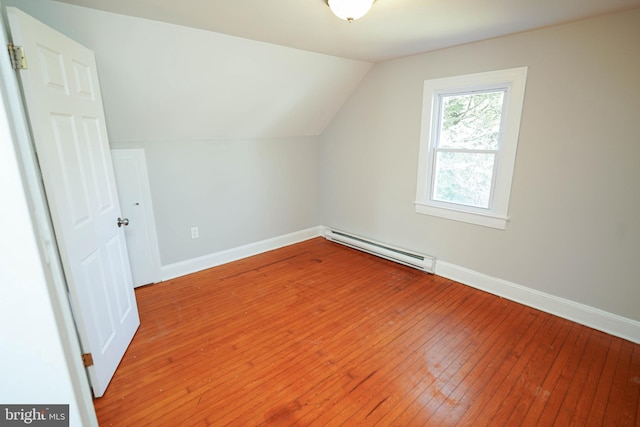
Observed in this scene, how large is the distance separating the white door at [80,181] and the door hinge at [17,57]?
0.02 m

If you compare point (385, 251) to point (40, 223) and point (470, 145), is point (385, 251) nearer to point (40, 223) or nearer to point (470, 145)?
point (470, 145)

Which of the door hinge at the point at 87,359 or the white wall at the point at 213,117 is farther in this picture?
the white wall at the point at 213,117

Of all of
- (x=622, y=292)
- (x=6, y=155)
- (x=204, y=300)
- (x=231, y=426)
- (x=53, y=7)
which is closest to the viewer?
(x=6, y=155)

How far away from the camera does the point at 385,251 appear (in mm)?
3648

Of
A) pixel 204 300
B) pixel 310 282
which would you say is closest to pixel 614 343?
pixel 310 282

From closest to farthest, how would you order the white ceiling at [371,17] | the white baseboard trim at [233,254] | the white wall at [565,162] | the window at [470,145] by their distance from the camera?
the white ceiling at [371,17]
the white wall at [565,162]
the window at [470,145]
the white baseboard trim at [233,254]

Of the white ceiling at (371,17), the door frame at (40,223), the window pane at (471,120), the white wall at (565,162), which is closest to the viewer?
the door frame at (40,223)

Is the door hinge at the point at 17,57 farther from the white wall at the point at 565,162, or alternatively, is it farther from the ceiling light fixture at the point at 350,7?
the white wall at the point at 565,162

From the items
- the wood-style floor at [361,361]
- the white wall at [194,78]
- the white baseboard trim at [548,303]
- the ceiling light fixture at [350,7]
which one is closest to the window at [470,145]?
the white baseboard trim at [548,303]

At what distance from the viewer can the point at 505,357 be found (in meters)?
2.12

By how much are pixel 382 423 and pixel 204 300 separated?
6.15 ft

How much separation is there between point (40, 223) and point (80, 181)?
724 mm

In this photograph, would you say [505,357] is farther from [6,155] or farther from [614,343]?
[6,155]

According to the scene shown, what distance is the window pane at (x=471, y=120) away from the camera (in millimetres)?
2752
